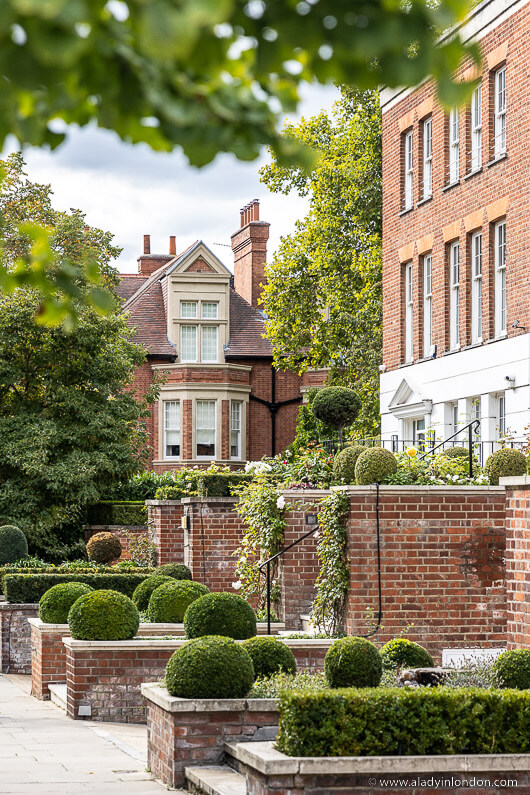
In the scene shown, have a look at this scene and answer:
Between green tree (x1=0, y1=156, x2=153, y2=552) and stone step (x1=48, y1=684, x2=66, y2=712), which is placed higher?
green tree (x1=0, y1=156, x2=153, y2=552)

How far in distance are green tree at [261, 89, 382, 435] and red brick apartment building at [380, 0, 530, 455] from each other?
6.06 m

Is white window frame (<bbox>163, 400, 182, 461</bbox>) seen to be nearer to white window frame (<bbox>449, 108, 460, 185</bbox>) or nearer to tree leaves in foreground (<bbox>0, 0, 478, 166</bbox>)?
white window frame (<bbox>449, 108, 460, 185</bbox>)

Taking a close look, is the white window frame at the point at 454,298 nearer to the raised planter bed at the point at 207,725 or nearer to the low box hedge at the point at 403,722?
the raised planter bed at the point at 207,725

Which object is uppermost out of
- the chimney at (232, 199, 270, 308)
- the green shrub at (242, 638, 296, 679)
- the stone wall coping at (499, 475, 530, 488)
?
the chimney at (232, 199, 270, 308)

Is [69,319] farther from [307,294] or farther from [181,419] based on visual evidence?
[181,419]

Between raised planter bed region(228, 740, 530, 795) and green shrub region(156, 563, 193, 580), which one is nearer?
raised planter bed region(228, 740, 530, 795)

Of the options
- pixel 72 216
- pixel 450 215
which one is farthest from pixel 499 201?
pixel 72 216

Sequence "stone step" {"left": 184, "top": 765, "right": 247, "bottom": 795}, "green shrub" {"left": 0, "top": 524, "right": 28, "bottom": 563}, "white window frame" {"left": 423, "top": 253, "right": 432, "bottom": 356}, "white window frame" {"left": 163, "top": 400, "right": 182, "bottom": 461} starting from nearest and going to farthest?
"stone step" {"left": 184, "top": 765, "right": 247, "bottom": 795} → "green shrub" {"left": 0, "top": 524, "right": 28, "bottom": 563} → "white window frame" {"left": 423, "top": 253, "right": 432, "bottom": 356} → "white window frame" {"left": 163, "top": 400, "right": 182, "bottom": 461}

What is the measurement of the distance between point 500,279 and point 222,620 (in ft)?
41.6

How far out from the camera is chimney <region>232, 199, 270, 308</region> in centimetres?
4806

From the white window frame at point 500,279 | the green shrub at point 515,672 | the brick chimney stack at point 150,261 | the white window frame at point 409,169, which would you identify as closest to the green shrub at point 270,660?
the green shrub at point 515,672

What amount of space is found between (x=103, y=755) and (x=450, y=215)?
53.1 feet

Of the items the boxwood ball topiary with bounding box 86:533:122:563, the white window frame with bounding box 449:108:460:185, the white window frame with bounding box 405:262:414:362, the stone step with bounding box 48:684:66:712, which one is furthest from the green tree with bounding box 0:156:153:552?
the stone step with bounding box 48:684:66:712

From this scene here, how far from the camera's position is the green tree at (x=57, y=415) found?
3005cm
